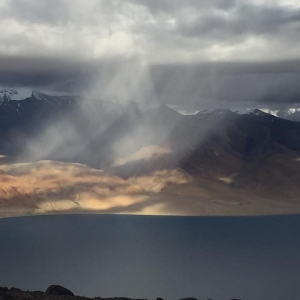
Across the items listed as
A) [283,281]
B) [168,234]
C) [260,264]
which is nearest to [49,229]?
[168,234]

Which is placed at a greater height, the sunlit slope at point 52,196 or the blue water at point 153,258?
the sunlit slope at point 52,196

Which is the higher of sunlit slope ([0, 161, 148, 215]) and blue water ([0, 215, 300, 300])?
sunlit slope ([0, 161, 148, 215])

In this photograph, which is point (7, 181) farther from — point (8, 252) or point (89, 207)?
point (8, 252)

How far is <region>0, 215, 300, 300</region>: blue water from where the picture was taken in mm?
65188

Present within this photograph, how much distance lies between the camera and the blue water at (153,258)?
65188mm

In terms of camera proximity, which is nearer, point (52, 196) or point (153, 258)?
point (153, 258)

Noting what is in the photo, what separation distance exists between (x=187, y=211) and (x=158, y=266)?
4289 inches

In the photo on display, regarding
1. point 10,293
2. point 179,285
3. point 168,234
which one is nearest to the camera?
point 10,293

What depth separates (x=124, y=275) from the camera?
72.6m

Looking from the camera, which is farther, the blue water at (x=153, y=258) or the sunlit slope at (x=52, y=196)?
the sunlit slope at (x=52, y=196)

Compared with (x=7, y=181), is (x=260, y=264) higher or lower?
lower

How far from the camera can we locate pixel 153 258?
8862 centimetres

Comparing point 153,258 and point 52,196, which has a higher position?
point 52,196

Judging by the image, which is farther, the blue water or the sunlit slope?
the sunlit slope
